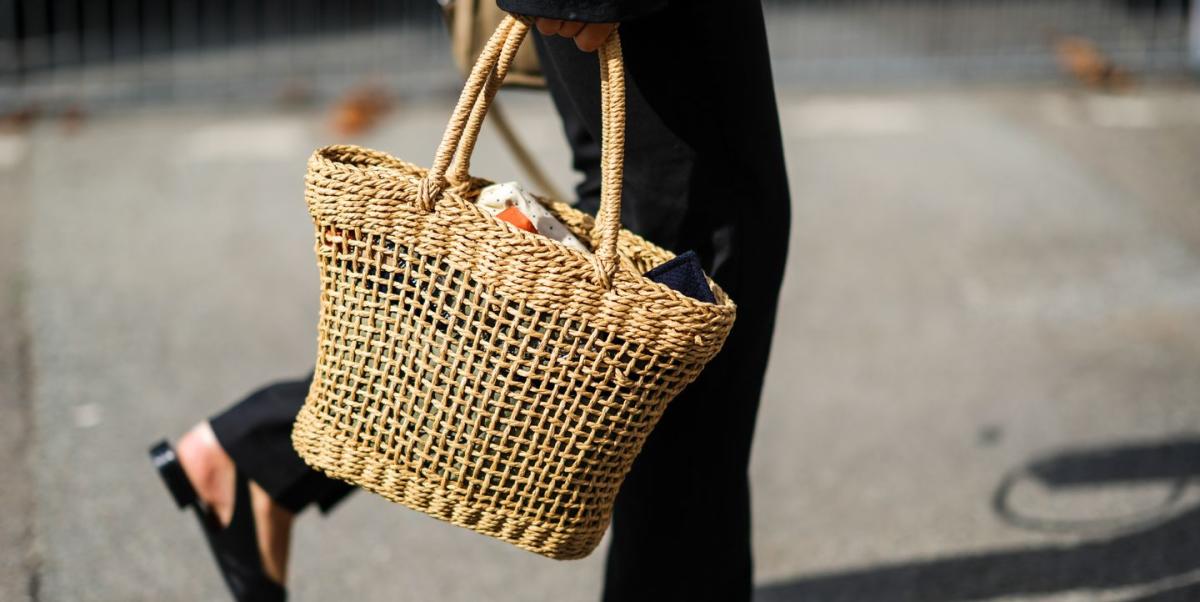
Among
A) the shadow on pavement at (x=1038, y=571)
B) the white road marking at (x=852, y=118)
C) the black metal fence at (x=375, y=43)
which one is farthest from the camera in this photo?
the black metal fence at (x=375, y=43)

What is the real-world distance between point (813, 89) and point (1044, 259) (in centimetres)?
190

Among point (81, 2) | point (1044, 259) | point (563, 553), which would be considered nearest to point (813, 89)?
point (1044, 259)

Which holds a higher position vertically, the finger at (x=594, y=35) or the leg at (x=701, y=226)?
the finger at (x=594, y=35)

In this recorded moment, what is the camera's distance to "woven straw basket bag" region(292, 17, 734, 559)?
5.16 feet

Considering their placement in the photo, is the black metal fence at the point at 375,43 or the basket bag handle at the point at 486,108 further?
the black metal fence at the point at 375,43

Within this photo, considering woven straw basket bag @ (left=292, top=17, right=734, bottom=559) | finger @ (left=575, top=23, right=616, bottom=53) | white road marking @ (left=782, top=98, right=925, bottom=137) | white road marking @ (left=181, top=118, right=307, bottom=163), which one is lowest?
white road marking @ (left=181, top=118, right=307, bottom=163)

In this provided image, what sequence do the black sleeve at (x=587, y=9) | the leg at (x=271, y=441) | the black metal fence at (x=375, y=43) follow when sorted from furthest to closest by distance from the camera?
the black metal fence at (x=375, y=43) → the leg at (x=271, y=441) → the black sleeve at (x=587, y=9)

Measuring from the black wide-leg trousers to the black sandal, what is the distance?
0.29ft

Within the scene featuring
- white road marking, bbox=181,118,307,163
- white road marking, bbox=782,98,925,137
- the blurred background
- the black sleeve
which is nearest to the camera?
the black sleeve

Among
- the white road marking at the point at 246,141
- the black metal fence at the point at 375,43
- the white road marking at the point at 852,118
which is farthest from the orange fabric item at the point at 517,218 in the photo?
the black metal fence at the point at 375,43

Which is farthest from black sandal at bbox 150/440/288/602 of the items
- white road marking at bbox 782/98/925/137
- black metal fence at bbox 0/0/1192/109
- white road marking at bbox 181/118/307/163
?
black metal fence at bbox 0/0/1192/109

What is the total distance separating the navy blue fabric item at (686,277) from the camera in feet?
5.31

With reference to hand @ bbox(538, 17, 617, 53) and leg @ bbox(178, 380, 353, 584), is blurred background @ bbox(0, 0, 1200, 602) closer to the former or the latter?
leg @ bbox(178, 380, 353, 584)

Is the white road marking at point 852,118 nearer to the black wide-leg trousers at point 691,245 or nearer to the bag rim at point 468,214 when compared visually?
the black wide-leg trousers at point 691,245
